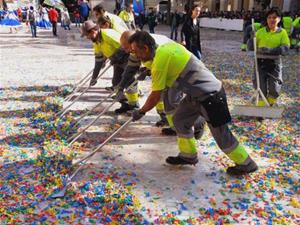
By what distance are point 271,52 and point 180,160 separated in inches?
102

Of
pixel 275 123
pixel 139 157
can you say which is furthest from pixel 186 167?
pixel 275 123

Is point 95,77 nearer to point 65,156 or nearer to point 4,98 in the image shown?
point 65,156

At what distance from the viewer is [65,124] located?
17.7 feet

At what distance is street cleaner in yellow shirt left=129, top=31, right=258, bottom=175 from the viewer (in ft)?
11.3

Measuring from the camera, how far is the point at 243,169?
3.90 metres

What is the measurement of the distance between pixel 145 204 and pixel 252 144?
2178mm

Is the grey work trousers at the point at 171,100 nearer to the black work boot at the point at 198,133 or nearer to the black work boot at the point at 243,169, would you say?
the black work boot at the point at 198,133

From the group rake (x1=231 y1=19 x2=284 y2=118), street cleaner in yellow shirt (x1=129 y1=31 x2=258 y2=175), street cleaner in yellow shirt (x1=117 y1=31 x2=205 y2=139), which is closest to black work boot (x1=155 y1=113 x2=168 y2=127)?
street cleaner in yellow shirt (x1=117 y1=31 x2=205 y2=139)

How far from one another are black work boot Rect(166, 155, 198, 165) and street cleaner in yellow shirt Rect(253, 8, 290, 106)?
241cm

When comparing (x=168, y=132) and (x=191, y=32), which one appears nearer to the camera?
(x=168, y=132)

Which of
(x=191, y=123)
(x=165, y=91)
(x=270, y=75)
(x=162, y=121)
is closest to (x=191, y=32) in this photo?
(x=270, y=75)

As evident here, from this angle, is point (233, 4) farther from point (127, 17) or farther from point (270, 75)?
point (270, 75)

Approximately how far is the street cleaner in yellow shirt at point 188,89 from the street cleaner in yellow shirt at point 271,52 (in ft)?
7.53

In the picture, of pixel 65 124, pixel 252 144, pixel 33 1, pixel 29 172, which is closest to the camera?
pixel 29 172
